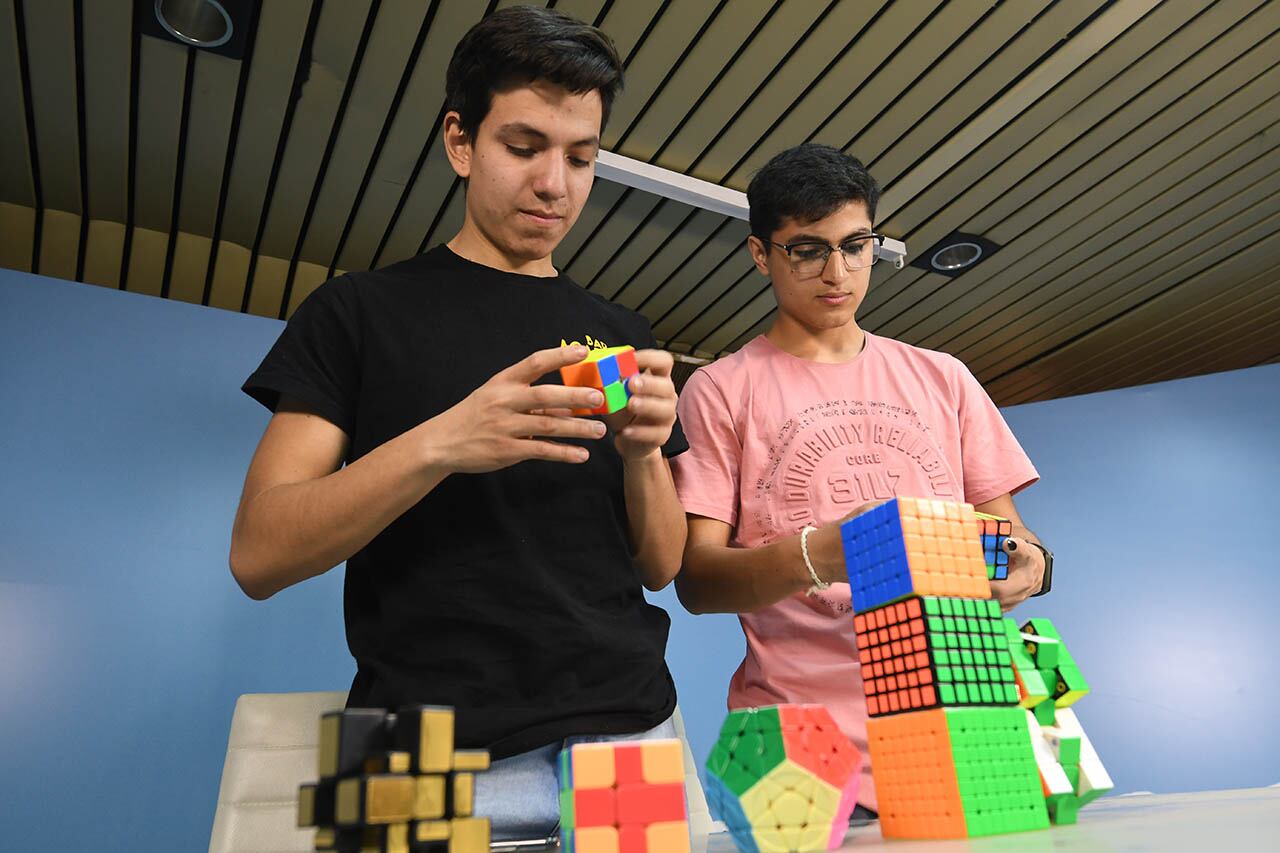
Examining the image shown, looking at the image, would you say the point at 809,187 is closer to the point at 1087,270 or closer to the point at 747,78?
the point at 747,78

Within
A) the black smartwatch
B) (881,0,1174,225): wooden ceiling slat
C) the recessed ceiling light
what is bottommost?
the black smartwatch

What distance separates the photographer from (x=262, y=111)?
296cm

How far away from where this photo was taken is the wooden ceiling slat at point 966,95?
8.82ft

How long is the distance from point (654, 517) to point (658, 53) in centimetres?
209

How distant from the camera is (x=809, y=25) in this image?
8.78 ft

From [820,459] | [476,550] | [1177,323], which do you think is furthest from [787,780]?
[1177,323]

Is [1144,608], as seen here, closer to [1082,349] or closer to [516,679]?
[1082,349]

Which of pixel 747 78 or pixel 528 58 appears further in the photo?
pixel 747 78

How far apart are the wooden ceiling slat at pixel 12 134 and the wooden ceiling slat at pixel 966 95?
2.58 meters

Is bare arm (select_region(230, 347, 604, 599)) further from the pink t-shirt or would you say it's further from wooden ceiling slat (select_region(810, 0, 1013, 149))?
wooden ceiling slat (select_region(810, 0, 1013, 149))

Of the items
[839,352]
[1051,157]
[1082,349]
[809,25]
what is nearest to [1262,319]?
[1082,349]

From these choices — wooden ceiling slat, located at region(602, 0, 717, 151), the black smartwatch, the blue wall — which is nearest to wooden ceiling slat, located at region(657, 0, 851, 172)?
wooden ceiling slat, located at region(602, 0, 717, 151)

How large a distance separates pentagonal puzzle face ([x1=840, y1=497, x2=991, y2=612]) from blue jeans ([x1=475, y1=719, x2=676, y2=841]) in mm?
311

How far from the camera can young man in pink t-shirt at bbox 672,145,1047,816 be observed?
122 centimetres
